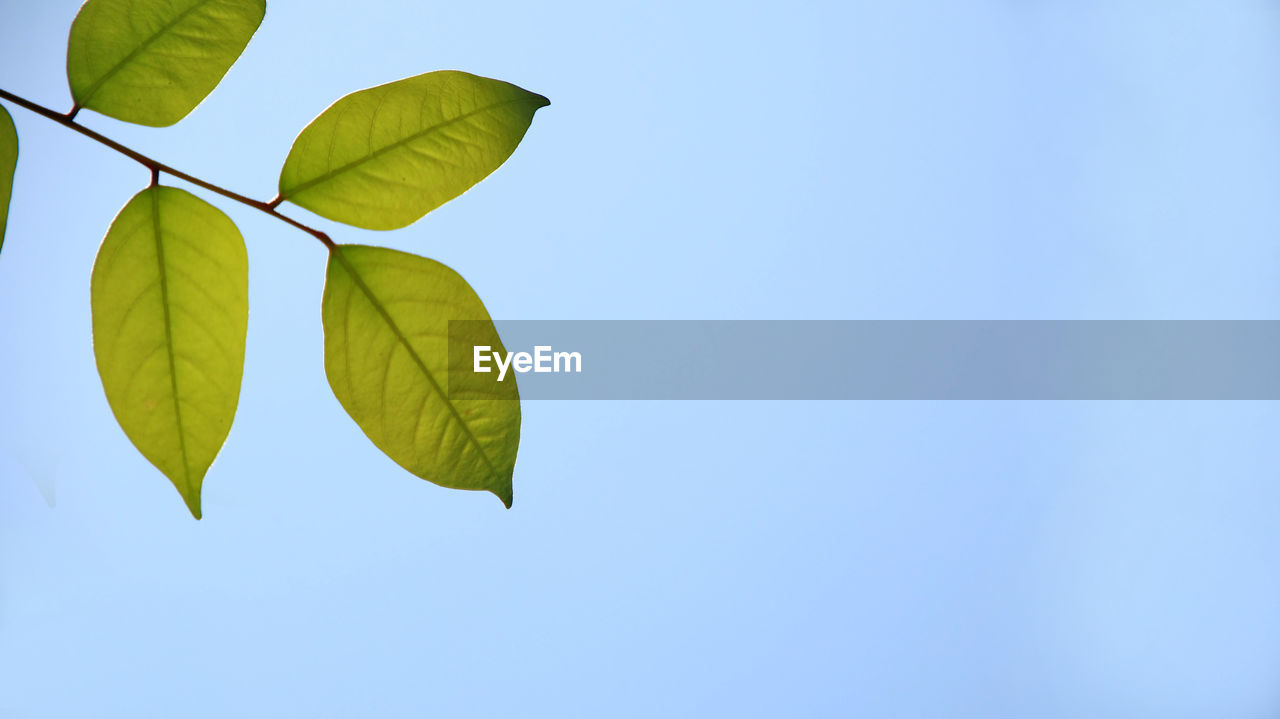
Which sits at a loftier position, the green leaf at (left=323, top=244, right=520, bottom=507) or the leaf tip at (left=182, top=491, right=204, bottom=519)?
the green leaf at (left=323, top=244, right=520, bottom=507)

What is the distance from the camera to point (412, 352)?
11 centimetres

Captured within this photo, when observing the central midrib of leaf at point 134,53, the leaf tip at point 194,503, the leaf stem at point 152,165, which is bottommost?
the leaf tip at point 194,503

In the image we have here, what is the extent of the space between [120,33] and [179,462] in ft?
0.18

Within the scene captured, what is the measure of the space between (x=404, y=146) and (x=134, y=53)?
35 mm

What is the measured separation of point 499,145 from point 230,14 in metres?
0.04

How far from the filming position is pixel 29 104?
0.10m

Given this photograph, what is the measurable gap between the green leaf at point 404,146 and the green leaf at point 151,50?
0.02 metres

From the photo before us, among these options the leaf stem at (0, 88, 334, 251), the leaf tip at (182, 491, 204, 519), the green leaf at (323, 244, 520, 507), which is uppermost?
→ the leaf stem at (0, 88, 334, 251)

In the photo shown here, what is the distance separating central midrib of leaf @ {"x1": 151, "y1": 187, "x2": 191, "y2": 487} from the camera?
10 centimetres

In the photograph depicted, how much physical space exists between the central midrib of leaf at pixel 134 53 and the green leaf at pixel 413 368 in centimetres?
4

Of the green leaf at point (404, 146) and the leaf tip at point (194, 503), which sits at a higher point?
the green leaf at point (404, 146)

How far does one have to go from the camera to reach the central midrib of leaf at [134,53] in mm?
110

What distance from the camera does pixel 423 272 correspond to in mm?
104

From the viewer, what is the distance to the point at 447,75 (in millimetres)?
110
